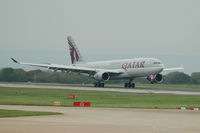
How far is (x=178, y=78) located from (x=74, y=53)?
109ft

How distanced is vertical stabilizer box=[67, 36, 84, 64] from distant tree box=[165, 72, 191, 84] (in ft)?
105

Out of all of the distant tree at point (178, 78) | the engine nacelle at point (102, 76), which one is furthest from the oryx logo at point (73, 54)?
the distant tree at point (178, 78)

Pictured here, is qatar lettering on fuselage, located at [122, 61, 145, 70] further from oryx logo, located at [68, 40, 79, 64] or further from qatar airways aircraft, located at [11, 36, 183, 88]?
oryx logo, located at [68, 40, 79, 64]

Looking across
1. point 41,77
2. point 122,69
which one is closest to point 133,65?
point 122,69

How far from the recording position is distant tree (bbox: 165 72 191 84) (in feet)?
446

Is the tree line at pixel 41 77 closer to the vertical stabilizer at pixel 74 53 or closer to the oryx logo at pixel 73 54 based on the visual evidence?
the oryx logo at pixel 73 54

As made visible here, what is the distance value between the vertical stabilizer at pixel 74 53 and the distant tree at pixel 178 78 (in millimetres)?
31926

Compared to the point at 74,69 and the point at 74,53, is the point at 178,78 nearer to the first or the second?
the point at 74,53

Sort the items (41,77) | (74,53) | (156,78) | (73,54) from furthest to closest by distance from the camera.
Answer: (41,77)
(73,54)
(74,53)
(156,78)

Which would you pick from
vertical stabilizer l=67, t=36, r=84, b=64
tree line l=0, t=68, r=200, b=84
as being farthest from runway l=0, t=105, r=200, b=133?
tree line l=0, t=68, r=200, b=84

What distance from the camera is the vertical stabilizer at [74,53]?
114 meters

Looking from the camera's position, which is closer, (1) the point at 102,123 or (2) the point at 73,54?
(1) the point at 102,123

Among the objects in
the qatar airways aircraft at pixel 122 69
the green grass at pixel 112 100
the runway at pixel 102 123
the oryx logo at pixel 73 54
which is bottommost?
the runway at pixel 102 123

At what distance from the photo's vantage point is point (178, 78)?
5428 inches
